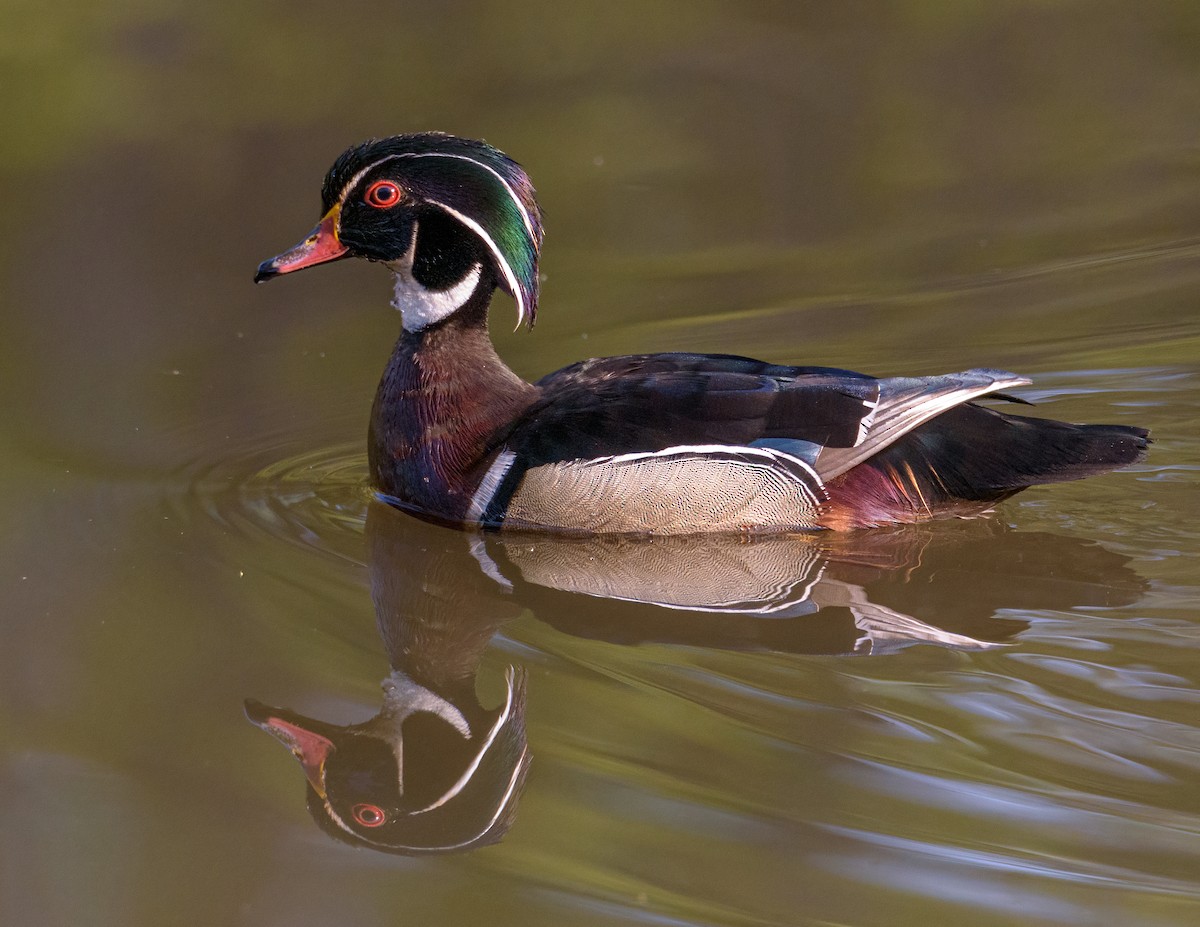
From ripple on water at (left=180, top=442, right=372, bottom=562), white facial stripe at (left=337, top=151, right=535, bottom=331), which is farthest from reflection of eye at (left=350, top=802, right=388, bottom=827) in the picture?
white facial stripe at (left=337, top=151, right=535, bottom=331)

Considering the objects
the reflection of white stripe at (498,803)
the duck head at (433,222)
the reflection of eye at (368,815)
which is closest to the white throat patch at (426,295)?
the duck head at (433,222)

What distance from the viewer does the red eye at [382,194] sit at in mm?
5684

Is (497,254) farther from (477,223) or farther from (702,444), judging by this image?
(702,444)

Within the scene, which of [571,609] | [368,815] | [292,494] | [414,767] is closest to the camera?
[368,815]

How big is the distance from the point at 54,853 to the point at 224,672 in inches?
33.4

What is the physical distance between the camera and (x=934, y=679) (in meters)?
4.43

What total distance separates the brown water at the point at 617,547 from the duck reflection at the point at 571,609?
2 cm

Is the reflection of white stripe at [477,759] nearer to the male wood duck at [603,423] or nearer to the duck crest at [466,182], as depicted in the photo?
the male wood duck at [603,423]

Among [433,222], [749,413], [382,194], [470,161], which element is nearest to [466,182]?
[470,161]

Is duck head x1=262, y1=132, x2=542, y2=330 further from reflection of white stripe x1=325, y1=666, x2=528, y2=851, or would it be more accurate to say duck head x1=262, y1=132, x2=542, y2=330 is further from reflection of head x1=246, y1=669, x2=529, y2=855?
reflection of white stripe x1=325, y1=666, x2=528, y2=851

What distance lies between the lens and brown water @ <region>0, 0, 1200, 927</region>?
3.77m

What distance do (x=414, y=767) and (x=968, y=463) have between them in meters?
2.35

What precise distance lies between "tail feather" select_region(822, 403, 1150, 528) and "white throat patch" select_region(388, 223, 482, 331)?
1.51 m

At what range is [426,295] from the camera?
5.85m
